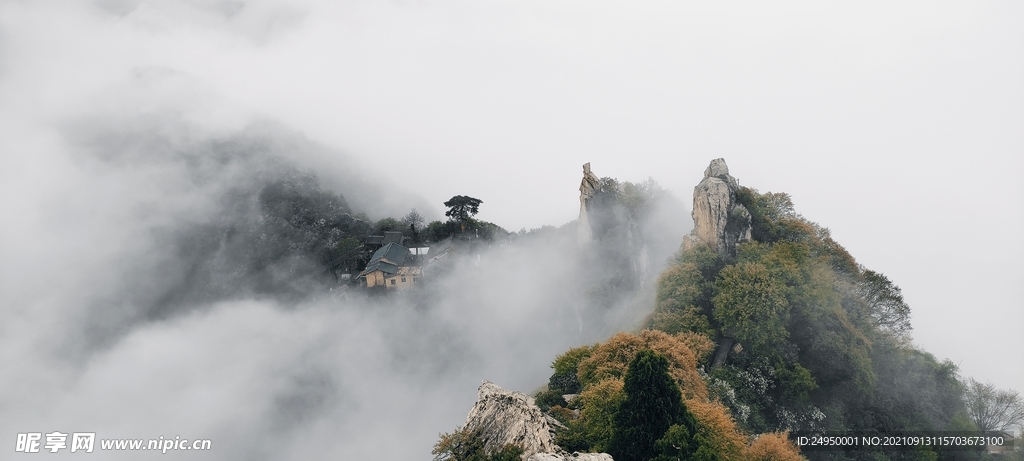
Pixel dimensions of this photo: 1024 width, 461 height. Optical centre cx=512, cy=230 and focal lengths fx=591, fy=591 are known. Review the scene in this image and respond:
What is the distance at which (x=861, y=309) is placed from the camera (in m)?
48.5

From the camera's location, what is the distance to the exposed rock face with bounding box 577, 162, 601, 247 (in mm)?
66438

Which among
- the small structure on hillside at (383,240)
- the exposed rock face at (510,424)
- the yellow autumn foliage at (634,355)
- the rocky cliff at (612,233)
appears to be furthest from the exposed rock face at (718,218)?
the small structure on hillside at (383,240)

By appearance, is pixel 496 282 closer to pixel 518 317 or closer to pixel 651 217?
pixel 518 317

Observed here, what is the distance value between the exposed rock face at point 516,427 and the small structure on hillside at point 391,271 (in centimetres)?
5195

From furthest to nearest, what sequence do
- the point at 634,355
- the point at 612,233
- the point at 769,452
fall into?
the point at 612,233
the point at 634,355
the point at 769,452

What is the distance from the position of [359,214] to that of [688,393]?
76599 millimetres

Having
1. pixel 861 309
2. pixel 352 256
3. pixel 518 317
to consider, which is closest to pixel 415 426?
pixel 518 317

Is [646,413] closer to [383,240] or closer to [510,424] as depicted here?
[510,424]

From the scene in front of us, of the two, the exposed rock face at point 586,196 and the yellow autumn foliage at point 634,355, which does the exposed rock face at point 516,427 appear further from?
the exposed rock face at point 586,196

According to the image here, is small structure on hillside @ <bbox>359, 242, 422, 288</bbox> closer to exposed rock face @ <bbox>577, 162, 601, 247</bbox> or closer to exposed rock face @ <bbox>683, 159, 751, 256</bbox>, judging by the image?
exposed rock face @ <bbox>577, 162, 601, 247</bbox>

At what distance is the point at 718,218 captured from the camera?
51094mm

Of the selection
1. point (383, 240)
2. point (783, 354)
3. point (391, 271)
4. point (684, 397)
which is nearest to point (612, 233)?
point (783, 354)

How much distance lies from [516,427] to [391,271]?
183 feet

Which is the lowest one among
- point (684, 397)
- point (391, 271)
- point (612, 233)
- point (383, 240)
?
point (684, 397)
